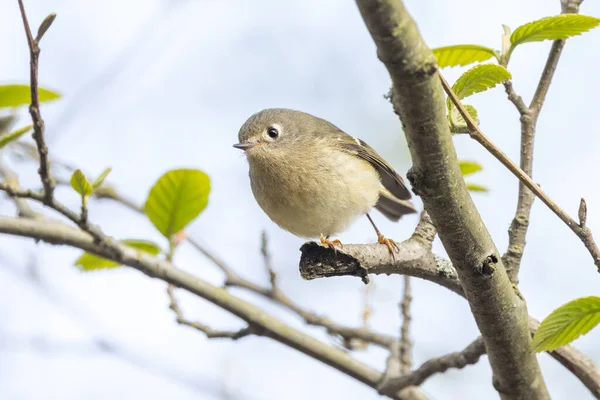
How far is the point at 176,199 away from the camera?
2312 mm

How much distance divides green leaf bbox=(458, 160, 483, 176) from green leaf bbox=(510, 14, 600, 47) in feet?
1.92

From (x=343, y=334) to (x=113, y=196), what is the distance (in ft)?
3.40

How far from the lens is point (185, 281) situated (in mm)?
2039

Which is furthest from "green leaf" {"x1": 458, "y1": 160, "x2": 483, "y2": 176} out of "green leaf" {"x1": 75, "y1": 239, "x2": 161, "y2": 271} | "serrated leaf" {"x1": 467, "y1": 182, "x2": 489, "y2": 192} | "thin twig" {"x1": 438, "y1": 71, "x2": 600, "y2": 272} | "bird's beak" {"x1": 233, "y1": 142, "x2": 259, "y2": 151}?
"bird's beak" {"x1": 233, "y1": 142, "x2": 259, "y2": 151}

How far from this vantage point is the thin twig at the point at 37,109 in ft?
4.85

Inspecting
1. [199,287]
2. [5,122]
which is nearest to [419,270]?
[199,287]

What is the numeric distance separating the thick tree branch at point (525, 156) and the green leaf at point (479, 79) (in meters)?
0.28

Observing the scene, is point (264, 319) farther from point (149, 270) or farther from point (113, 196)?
point (113, 196)

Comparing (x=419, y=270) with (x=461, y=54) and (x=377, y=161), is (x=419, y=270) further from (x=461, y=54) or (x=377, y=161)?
(x=377, y=161)

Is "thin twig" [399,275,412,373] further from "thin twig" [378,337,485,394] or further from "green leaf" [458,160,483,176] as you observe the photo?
"green leaf" [458,160,483,176]

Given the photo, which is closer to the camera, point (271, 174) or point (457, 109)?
point (457, 109)

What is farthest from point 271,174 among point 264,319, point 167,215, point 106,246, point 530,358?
point 530,358

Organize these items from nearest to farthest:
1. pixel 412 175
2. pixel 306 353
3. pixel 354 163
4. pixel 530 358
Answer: pixel 412 175 → pixel 530 358 → pixel 306 353 → pixel 354 163

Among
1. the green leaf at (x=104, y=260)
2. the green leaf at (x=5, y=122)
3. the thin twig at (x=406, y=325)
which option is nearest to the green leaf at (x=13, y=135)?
the green leaf at (x=5, y=122)
